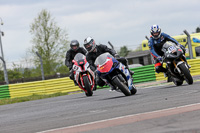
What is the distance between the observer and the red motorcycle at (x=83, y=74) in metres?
12.2

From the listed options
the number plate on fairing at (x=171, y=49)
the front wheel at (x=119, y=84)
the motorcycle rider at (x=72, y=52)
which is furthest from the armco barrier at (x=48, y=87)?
the front wheel at (x=119, y=84)

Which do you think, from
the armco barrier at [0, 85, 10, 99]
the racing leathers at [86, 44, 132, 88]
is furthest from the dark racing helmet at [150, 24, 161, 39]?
the armco barrier at [0, 85, 10, 99]

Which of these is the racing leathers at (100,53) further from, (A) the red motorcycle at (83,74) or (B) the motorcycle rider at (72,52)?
(B) the motorcycle rider at (72,52)

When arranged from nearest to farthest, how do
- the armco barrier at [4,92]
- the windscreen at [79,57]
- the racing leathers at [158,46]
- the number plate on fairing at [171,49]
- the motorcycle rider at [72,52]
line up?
1. the number plate on fairing at [171,49]
2. the racing leathers at [158,46]
3. the windscreen at [79,57]
4. the motorcycle rider at [72,52]
5. the armco barrier at [4,92]

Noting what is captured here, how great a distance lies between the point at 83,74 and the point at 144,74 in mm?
7643

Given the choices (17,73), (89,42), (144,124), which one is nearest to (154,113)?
(144,124)

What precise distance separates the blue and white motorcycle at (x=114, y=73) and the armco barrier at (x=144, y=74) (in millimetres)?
9484

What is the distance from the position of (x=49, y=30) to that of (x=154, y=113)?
128ft

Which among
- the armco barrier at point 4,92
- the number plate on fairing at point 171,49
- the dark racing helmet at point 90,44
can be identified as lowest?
the armco barrier at point 4,92

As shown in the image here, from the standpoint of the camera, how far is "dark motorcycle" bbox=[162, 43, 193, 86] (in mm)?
10695

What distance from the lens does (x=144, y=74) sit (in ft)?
64.1

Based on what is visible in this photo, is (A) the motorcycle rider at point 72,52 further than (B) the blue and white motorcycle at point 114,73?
Yes

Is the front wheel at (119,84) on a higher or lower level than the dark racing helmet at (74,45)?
lower

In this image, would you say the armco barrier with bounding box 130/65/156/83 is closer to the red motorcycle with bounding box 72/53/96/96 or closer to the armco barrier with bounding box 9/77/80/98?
the armco barrier with bounding box 9/77/80/98
